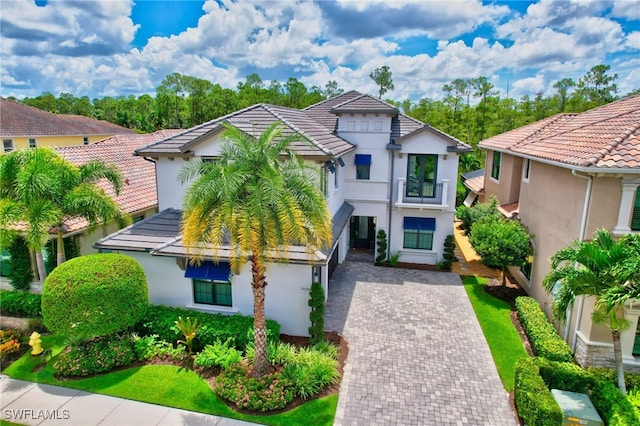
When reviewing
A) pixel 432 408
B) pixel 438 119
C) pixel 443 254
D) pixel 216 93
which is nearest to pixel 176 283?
pixel 432 408

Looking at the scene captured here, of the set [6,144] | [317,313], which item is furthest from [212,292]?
[6,144]

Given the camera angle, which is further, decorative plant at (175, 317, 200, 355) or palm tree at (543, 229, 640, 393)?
decorative plant at (175, 317, 200, 355)

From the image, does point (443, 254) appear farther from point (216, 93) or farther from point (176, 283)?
point (216, 93)

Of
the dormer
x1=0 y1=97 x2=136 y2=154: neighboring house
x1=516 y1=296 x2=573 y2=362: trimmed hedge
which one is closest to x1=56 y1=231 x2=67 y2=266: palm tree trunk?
the dormer

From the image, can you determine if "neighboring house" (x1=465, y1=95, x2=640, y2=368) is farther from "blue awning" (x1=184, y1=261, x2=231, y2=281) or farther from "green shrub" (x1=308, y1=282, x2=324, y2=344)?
"blue awning" (x1=184, y1=261, x2=231, y2=281)

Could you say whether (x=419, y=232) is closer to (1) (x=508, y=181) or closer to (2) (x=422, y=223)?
(2) (x=422, y=223)

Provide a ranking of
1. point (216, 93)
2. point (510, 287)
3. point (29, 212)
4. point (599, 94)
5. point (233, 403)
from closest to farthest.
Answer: point (233, 403) < point (29, 212) < point (510, 287) < point (599, 94) < point (216, 93)

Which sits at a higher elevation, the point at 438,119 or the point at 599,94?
the point at 599,94
